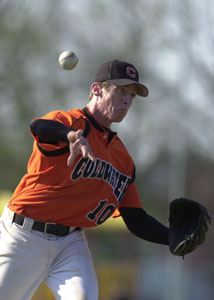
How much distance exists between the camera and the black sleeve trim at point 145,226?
5.34 meters

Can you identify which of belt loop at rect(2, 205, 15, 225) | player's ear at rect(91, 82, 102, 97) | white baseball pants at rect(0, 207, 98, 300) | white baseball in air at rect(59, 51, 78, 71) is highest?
white baseball in air at rect(59, 51, 78, 71)

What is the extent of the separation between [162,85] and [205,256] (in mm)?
9119

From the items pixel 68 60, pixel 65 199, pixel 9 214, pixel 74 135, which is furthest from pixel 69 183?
pixel 68 60

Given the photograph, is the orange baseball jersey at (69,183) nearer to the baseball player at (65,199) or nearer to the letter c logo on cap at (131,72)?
the baseball player at (65,199)

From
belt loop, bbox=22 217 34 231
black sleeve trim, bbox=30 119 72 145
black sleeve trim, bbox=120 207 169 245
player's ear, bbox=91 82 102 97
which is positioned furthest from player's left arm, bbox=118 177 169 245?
black sleeve trim, bbox=30 119 72 145

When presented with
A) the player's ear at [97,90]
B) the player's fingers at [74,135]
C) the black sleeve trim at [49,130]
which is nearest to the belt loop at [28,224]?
the black sleeve trim at [49,130]

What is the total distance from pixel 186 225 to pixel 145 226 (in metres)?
0.38

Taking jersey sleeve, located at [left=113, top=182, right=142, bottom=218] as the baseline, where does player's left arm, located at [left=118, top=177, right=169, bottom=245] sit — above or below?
below

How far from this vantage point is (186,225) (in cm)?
520

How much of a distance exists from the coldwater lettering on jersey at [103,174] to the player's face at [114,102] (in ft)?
1.26

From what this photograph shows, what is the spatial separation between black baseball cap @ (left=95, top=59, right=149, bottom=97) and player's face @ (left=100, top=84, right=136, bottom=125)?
0.06 meters

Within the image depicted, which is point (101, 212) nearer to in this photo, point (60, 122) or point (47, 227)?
point (47, 227)

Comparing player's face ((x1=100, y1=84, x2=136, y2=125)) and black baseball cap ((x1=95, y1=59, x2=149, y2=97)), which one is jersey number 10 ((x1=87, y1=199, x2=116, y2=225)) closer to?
player's face ((x1=100, y1=84, x2=136, y2=125))

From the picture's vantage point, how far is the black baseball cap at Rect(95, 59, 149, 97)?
5125mm
